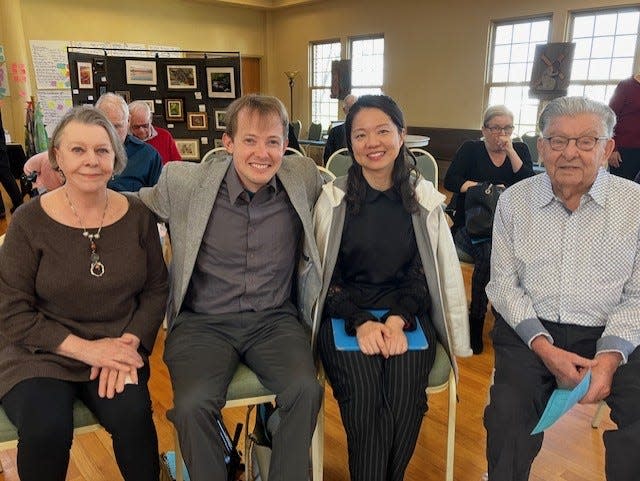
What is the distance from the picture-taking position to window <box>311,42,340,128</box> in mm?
9938

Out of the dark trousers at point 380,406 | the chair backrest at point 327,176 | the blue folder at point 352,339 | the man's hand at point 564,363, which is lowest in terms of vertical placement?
the dark trousers at point 380,406

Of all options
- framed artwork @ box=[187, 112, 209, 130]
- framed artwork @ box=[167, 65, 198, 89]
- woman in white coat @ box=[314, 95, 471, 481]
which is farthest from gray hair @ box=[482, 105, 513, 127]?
framed artwork @ box=[167, 65, 198, 89]

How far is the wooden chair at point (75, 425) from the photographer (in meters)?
1.23

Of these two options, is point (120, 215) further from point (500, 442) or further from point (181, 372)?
point (500, 442)

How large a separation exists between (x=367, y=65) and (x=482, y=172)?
23.2 feet

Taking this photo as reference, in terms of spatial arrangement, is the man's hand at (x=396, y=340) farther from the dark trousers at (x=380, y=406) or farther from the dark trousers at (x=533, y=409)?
the dark trousers at (x=533, y=409)

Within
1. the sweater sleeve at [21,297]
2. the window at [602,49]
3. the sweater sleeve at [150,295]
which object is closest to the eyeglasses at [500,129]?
the sweater sleeve at [150,295]

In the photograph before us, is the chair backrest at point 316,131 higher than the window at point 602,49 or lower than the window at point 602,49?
lower

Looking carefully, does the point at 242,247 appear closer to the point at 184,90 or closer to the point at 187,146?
the point at 187,146

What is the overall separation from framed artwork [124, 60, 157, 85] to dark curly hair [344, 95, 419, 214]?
4.52m

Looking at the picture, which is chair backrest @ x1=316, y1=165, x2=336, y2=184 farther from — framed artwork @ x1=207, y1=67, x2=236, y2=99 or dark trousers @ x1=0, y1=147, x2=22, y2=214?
dark trousers @ x1=0, y1=147, x2=22, y2=214

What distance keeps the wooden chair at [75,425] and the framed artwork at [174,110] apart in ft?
15.3

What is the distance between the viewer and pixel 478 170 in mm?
2857

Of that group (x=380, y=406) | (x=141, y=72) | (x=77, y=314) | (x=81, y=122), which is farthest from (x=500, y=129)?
(x=141, y=72)
